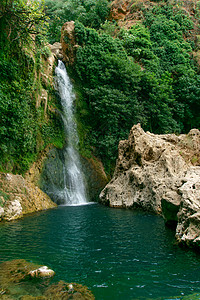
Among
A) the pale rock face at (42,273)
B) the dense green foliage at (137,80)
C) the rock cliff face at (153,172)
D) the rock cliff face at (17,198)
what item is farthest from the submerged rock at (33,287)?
the dense green foliage at (137,80)

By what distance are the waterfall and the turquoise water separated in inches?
302

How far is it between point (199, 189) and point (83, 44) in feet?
65.3

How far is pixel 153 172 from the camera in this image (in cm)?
1352

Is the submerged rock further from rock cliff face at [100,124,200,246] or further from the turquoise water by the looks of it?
rock cliff face at [100,124,200,246]

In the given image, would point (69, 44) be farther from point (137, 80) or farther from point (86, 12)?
point (86, 12)

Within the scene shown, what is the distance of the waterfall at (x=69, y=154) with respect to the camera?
1762cm

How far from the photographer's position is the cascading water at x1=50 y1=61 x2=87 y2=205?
691 inches

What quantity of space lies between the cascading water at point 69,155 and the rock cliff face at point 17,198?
9.76 feet

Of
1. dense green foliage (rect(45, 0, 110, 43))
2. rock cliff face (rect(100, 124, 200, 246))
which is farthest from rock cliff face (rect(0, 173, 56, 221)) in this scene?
dense green foliage (rect(45, 0, 110, 43))

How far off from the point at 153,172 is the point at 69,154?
8.04 m

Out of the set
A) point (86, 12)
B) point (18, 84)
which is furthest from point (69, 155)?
point (86, 12)

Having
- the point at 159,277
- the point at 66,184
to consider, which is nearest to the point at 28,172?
the point at 66,184

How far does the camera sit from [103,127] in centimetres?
2209

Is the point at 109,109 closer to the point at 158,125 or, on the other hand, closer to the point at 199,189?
the point at 158,125
